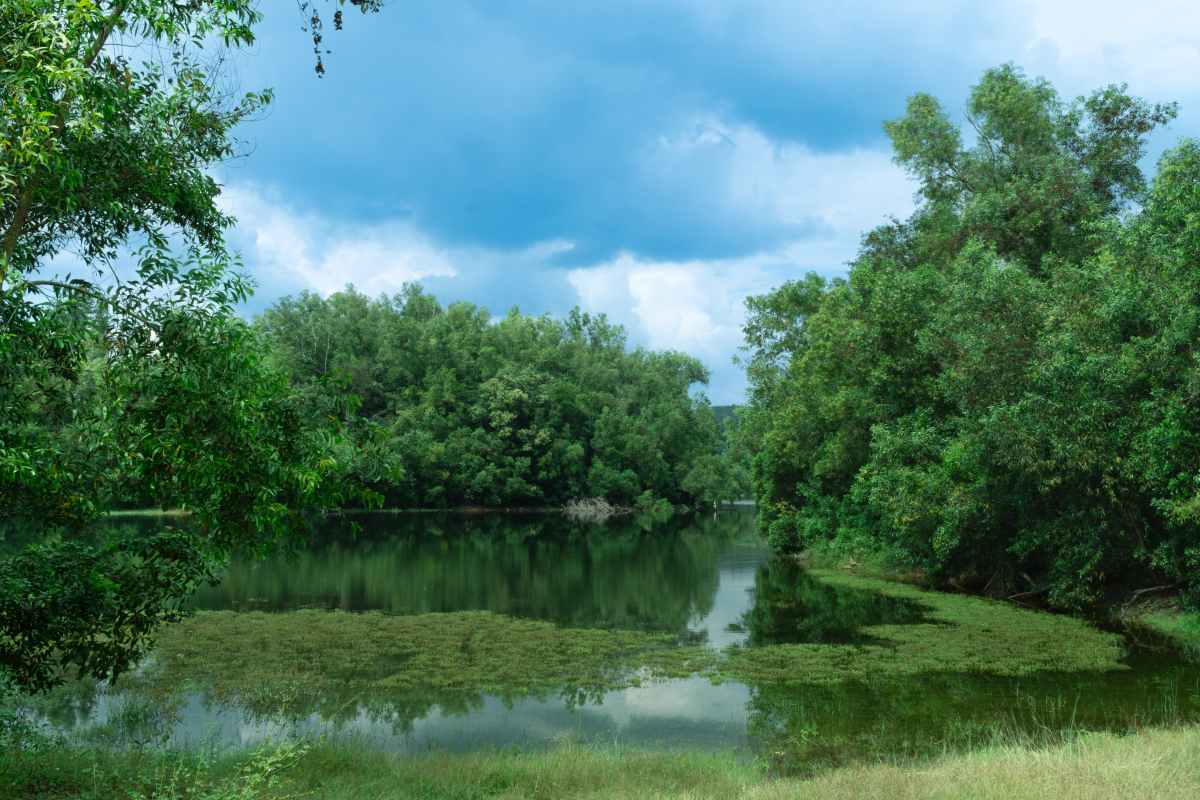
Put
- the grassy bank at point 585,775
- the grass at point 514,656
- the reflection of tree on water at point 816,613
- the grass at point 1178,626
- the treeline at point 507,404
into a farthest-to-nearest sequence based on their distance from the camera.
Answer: the treeline at point 507,404
the reflection of tree on water at point 816,613
the grass at point 1178,626
the grass at point 514,656
the grassy bank at point 585,775

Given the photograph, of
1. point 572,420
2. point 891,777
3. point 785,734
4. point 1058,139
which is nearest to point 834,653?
point 785,734

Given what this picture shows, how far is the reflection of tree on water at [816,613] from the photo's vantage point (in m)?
20.9

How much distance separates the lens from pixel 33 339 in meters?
7.30

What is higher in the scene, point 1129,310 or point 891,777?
point 1129,310

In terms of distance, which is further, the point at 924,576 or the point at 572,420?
the point at 572,420

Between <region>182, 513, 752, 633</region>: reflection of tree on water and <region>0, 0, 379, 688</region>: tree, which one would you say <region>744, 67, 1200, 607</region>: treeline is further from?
<region>0, 0, 379, 688</region>: tree

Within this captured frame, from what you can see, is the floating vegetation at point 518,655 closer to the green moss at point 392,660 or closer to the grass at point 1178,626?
the green moss at point 392,660

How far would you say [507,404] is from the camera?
8244 centimetres

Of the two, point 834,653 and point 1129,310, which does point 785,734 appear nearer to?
point 834,653

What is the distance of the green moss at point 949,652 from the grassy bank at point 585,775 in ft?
18.4

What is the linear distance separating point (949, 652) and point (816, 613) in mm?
6262

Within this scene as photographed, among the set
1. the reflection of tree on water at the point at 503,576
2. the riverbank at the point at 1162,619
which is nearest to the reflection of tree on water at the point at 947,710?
the riverbank at the point at 1162,619

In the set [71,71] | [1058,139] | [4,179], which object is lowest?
[4,179]

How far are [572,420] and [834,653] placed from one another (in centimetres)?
6883
